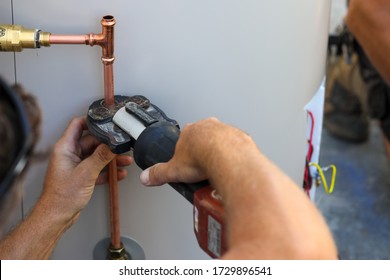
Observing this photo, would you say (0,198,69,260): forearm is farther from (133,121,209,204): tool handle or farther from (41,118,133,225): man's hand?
(133,121,209,204): tool handle

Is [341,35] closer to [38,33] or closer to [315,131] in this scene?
[315,131]

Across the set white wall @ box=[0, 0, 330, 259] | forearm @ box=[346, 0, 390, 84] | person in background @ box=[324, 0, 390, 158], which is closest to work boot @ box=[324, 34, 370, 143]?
person in background @ box=[324, 0, 390, 158]

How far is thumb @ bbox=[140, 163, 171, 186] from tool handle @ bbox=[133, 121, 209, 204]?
0.01m

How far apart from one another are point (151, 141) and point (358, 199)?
1130mm

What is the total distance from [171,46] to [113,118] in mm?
112

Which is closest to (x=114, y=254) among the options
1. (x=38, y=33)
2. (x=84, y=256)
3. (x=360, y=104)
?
(x=84, y=256)

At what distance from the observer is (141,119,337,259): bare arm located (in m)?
0.50

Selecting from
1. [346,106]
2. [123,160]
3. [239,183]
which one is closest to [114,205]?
[123,160]

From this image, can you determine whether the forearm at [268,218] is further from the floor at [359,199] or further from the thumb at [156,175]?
the floor at [359,199]

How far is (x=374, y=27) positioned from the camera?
92cm

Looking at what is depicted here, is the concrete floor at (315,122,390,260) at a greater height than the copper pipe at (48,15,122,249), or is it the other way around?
the copper pipe at (48,15,122,249)

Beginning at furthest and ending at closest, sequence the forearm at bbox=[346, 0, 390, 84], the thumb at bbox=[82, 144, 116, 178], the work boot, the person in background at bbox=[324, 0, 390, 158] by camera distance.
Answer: the work boot
the person in background at bbox=[324, 0, 390, 158]
the forearm at bbox=[346, 0, 390, 84]
the thumb at bbox=[82, 144, 116, 178]

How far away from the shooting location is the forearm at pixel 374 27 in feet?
2.96

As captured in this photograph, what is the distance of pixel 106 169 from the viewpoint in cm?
79
